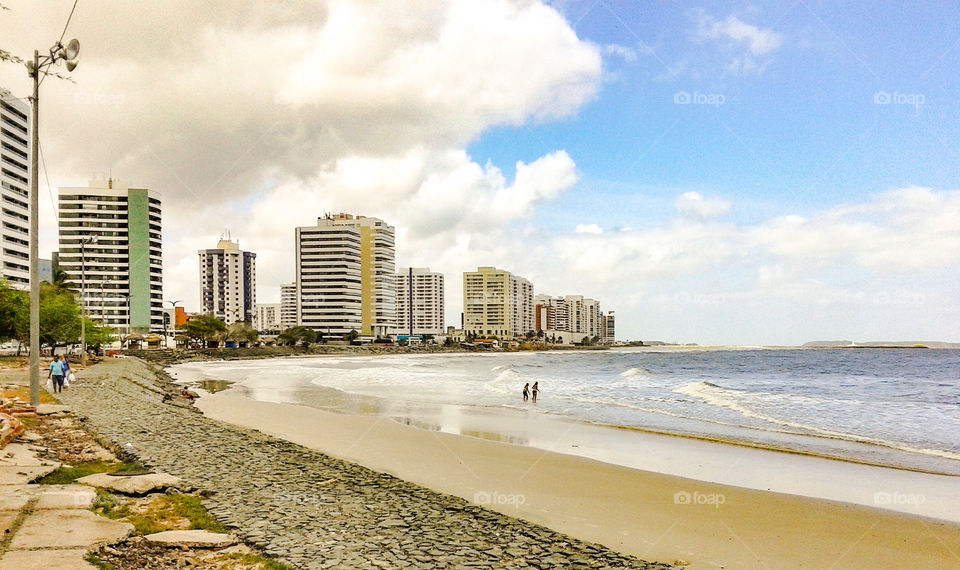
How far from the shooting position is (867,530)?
10422mm

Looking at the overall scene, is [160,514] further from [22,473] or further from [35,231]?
[35,231]

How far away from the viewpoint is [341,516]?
8695mm

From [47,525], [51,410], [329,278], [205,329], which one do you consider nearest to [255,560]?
[47,525]

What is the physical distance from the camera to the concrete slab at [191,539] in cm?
701

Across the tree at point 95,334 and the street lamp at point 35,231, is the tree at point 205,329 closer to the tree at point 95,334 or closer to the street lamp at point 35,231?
the tree at point 95,334

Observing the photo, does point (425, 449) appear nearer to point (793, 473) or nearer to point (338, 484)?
point (338, 484)

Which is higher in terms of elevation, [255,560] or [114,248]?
[114,248]

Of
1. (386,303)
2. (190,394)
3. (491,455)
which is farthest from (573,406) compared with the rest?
(386,303)

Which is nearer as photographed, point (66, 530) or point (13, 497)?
point (66, 530)

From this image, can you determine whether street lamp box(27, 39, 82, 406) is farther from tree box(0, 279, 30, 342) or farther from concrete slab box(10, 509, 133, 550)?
tree box(0, 279, 30, 342)

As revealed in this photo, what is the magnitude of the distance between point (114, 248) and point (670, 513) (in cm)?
14729

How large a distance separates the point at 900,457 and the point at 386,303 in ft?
584

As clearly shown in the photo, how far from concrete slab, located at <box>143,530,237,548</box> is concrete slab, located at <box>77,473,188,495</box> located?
2.15 m

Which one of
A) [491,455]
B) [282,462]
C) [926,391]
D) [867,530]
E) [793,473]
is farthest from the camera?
[926,391]
